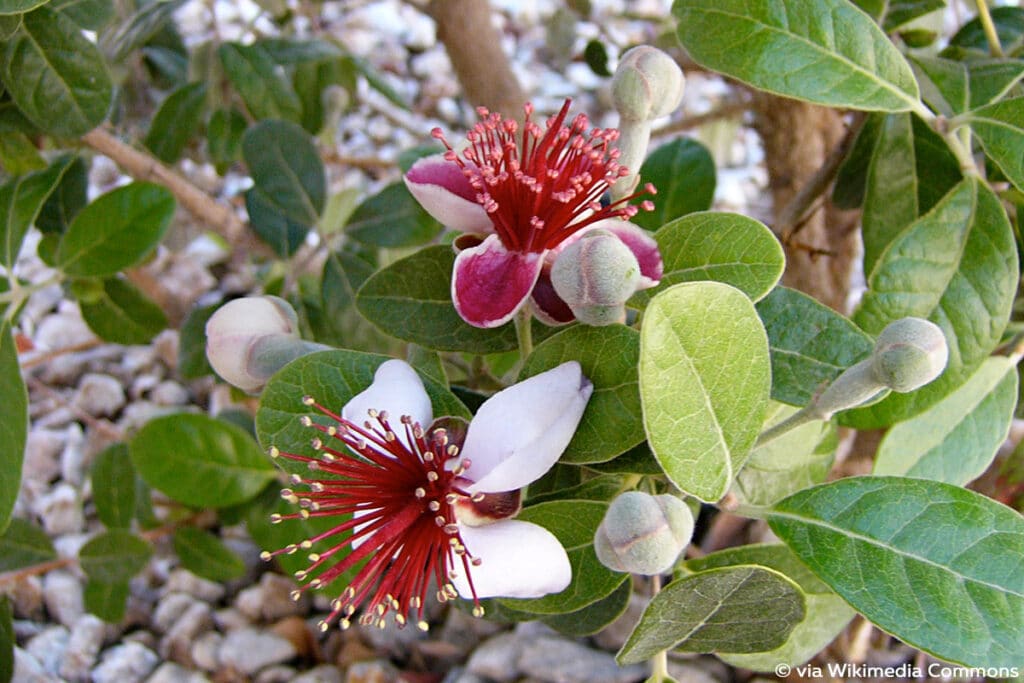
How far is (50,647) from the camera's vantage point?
5.00ft

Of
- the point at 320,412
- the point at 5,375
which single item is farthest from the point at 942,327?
the point at 5,375

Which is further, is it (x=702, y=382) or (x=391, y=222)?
(x=391, y=222)

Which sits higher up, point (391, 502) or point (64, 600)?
point (391, 502)

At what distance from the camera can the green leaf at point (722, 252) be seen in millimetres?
679

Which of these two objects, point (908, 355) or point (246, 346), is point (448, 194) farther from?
point (908, 355)

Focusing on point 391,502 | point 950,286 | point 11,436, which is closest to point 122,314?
point 11,436

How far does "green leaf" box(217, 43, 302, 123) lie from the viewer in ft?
4.44

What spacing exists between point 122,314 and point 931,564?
44.2 inches

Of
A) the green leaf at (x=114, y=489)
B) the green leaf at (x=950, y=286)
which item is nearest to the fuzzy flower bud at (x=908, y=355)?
the green leaf at (x=950, y=286)

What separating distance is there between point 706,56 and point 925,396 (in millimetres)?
362

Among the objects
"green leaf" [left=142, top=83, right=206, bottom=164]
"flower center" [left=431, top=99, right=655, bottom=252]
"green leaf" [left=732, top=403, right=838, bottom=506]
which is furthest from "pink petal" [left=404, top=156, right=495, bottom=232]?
"green leaf" [left=142, top=83, right=206, bottom=164]

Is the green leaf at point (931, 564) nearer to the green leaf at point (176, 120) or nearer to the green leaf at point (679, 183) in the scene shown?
the green leaf at point (679, 183)

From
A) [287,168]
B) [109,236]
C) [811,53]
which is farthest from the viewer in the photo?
[287,168]

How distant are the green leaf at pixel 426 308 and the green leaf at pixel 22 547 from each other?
0.79 m
